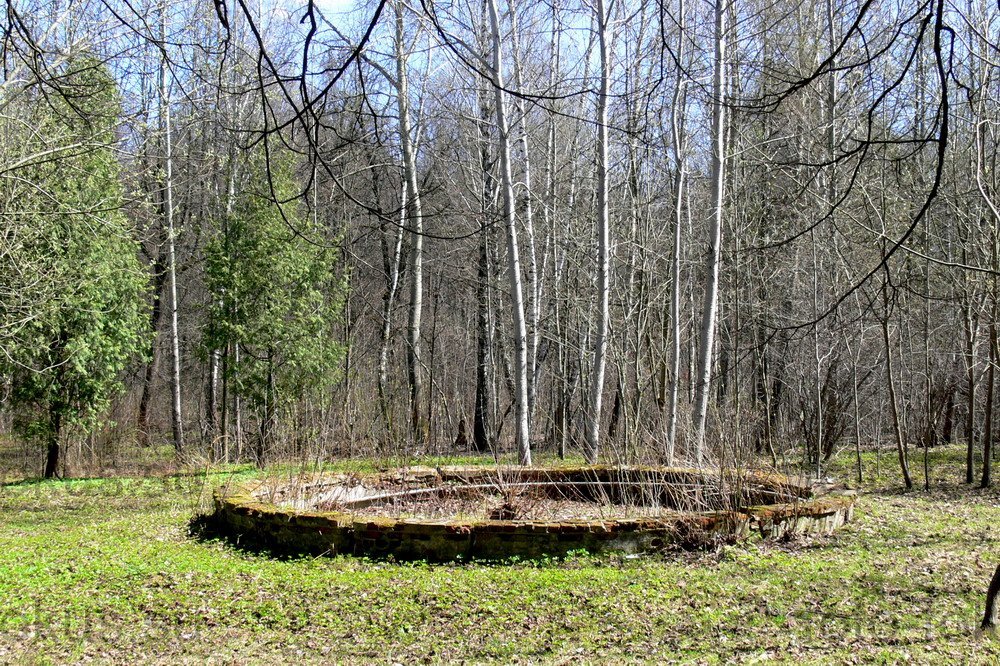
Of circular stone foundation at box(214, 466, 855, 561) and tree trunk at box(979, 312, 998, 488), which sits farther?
tree trunk at box(979, 312, 998, 488)

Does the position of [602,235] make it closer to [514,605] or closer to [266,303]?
[266,303]

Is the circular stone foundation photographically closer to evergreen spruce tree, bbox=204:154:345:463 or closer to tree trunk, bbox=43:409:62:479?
tree trunk, bbox=43:409:62:479

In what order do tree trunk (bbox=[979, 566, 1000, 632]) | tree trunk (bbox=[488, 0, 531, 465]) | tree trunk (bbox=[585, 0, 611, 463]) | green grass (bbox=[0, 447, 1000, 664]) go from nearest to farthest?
1. tree trunk (bbox=[979, 566, 1000, 632])
2. green grass (bbox=[0, 447, 1000, 664])
3. tree trunk (bbox=[488, 0, 531, 465])
4. tree trunk (bbox=[585, 0, 611, 463])

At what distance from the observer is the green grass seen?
473 centimetres

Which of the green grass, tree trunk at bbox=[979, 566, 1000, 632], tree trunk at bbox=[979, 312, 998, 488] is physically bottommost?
the green grass

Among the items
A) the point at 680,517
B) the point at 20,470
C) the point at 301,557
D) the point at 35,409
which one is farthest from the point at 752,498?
the point at 20,470

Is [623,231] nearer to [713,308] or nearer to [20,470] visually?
[713,308]

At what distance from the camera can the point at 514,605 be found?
17.8ft

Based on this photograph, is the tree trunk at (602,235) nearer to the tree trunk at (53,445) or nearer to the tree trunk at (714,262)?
the tree trunk at (714,262)

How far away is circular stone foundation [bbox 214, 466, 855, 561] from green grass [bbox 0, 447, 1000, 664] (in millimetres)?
196

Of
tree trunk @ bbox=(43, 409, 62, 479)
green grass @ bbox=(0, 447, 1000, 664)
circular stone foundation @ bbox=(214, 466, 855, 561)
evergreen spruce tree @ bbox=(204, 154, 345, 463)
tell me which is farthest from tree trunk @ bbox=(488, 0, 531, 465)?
tree trunk @ bbox=(43, 409, 62, 479)

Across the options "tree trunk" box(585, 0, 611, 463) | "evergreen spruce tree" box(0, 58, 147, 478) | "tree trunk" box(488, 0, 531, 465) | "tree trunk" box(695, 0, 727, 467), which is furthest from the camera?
"evergreen spruce tree" box(0, 58, 147, 478)

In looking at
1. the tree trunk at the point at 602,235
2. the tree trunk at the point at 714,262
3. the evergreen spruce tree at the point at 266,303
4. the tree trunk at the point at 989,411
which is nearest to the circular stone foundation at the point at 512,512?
the tree trunk at the point at 714,262

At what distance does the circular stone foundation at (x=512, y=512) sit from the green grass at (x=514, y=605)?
0.20 metres
